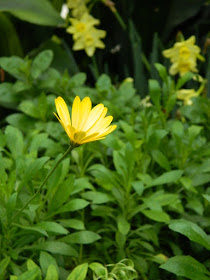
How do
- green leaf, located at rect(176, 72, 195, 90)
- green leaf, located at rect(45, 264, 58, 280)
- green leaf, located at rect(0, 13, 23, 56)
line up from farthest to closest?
green leaf, located at rect(0, 13, 23, 56)
green leaf, located at rect(176, 72, 195, 90)
green leaf, located at rect(45, 264, 58, 280)

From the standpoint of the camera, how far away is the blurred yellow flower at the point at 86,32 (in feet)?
6.25

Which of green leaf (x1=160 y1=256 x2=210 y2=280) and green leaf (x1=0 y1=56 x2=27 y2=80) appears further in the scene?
green leaf (x1=0 y1=56 x2=27 y2=80)

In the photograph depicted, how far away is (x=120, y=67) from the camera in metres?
2.45

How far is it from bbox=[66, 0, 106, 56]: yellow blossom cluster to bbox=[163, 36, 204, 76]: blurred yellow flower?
1.19 ft

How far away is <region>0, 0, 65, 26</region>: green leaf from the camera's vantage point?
1661 mm

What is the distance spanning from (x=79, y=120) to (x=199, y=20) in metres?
1.96

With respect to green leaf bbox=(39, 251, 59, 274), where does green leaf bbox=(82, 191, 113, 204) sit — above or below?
below

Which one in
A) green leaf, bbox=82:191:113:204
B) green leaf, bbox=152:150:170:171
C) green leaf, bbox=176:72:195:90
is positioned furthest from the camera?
green leaf, bbox=176:72:195:90

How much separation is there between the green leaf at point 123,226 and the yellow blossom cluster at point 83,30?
3.59 feet

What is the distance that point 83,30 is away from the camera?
1.91 metres

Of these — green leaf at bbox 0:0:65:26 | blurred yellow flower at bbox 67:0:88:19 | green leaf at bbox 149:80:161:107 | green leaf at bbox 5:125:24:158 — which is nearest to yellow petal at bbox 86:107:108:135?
green leaf at bbox 5:125:24:158

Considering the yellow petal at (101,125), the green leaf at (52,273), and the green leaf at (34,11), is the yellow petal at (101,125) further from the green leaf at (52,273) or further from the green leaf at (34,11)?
the green leaf at (34,11)

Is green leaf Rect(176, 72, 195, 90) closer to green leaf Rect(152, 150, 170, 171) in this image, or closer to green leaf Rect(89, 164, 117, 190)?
green leaf Rect(152, 150, 170, 171)

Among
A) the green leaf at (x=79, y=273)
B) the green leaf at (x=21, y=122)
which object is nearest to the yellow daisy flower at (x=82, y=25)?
the green leaf at (x=21, y=122)
